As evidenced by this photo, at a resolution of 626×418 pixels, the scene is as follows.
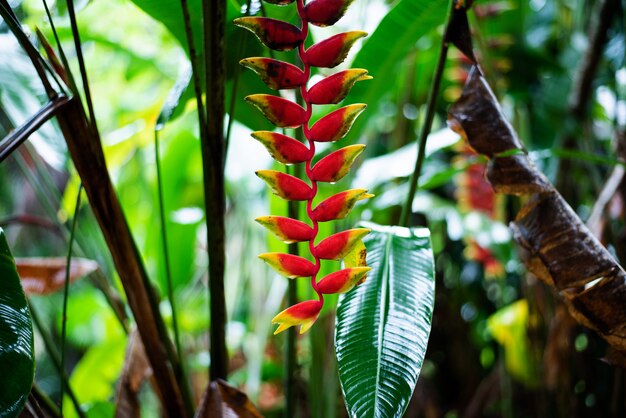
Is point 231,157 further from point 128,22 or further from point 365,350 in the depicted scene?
point 365,350

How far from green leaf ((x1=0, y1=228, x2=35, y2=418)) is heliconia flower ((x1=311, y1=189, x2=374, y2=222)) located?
21 centimetres

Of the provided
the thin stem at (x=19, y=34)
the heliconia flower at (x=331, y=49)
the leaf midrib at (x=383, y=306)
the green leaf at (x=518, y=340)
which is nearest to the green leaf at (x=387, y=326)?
the leaf midrib at (x=383, y=306)

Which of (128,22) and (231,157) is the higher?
(128,22)

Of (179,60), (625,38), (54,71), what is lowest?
(54,71)

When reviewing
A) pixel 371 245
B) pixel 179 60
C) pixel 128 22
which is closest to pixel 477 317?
pixel 371 245

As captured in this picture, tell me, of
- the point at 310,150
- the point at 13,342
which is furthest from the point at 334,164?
the point at 13,342

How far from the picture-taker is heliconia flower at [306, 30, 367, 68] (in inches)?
15.0

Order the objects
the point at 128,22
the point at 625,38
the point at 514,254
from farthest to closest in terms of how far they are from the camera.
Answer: the point at 128,22, the point at 514,254, the point at 625,38

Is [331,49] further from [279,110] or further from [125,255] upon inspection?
[125,255]

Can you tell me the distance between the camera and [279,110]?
388mm

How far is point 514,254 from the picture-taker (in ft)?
4.15

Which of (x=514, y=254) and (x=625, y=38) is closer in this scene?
(x=625, y=38)

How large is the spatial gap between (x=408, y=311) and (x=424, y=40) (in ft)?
3.09

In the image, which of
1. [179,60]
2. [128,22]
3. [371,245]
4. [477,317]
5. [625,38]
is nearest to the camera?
[371,245]
